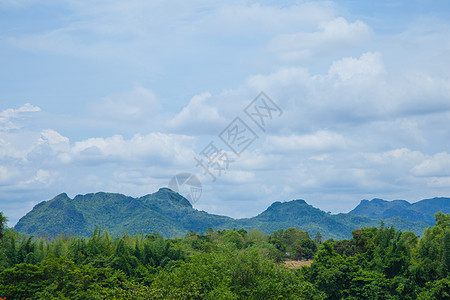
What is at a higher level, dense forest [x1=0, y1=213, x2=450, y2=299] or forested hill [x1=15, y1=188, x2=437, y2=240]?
forested hill [x1=15, y1=188, x2=437, y2=240]

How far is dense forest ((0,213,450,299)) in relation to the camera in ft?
50.1

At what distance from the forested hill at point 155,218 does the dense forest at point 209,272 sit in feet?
236

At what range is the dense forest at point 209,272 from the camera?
1528 cm

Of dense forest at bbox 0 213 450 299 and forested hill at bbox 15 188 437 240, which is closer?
dense forest at bbox 0 213 450 299

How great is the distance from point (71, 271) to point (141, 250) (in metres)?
4.43

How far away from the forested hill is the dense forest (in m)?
71.9

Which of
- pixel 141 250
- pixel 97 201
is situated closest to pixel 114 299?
pixel 141 250

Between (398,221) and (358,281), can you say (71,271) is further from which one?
(398,221)

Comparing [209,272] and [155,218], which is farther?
[155,218]

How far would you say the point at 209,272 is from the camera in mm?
15562

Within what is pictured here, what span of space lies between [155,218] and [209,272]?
105 m

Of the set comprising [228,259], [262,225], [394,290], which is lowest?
[394,290]

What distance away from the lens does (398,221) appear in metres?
138

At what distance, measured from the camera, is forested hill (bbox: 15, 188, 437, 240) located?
109562mm
